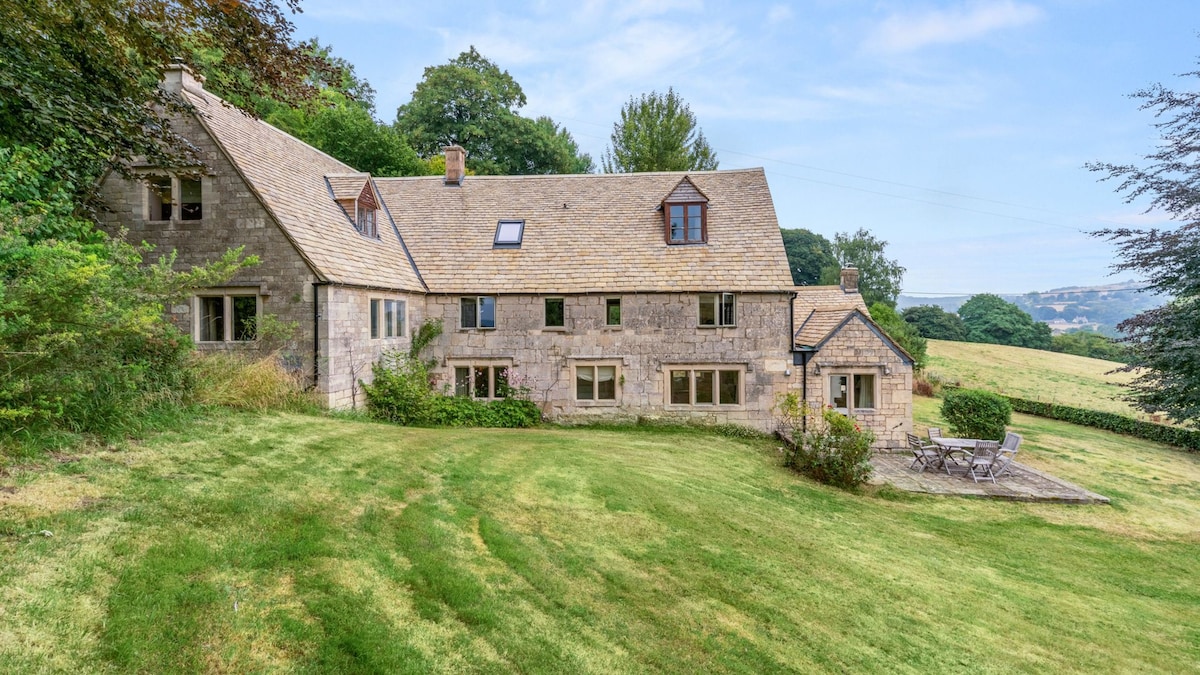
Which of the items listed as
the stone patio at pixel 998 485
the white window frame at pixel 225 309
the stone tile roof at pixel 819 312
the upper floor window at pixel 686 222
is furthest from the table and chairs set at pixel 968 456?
the white window frame at pixel 225 309

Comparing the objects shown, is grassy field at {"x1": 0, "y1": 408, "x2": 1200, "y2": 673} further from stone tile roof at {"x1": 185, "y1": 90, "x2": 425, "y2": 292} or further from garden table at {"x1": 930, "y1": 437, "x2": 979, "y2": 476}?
stone tile roof at {"x1": 185, "y1": 90, "x2": 425, "y2": 292}

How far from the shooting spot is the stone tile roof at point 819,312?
59.4ft

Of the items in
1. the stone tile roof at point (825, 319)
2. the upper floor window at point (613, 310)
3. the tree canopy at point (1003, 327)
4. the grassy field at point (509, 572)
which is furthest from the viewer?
the tree canopy at point (1003, 327)

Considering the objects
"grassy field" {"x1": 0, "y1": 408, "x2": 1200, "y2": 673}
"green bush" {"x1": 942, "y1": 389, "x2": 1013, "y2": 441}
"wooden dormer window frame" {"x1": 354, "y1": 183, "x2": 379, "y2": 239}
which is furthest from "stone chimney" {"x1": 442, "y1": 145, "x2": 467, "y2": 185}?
"green bush" {"x1": 942, "y1": 389, "x2": 1013, "y2": 441}

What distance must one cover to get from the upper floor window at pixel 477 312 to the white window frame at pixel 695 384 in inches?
254

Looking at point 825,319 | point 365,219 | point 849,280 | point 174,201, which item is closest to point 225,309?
point 174,201

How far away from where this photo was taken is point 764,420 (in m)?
17.8

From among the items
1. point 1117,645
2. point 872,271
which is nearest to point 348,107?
point 1117,645

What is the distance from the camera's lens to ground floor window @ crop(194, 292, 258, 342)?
14078mm

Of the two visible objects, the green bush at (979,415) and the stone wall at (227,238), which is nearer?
the stone wall at (227,238)

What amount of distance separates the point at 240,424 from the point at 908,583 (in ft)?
38.1

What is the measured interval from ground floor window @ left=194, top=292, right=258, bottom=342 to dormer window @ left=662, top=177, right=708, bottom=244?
44.4ft

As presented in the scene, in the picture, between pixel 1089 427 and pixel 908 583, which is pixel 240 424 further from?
pixel 1089 427

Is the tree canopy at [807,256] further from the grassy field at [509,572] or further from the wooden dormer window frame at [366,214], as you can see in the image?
the grassy field at [509,572]
